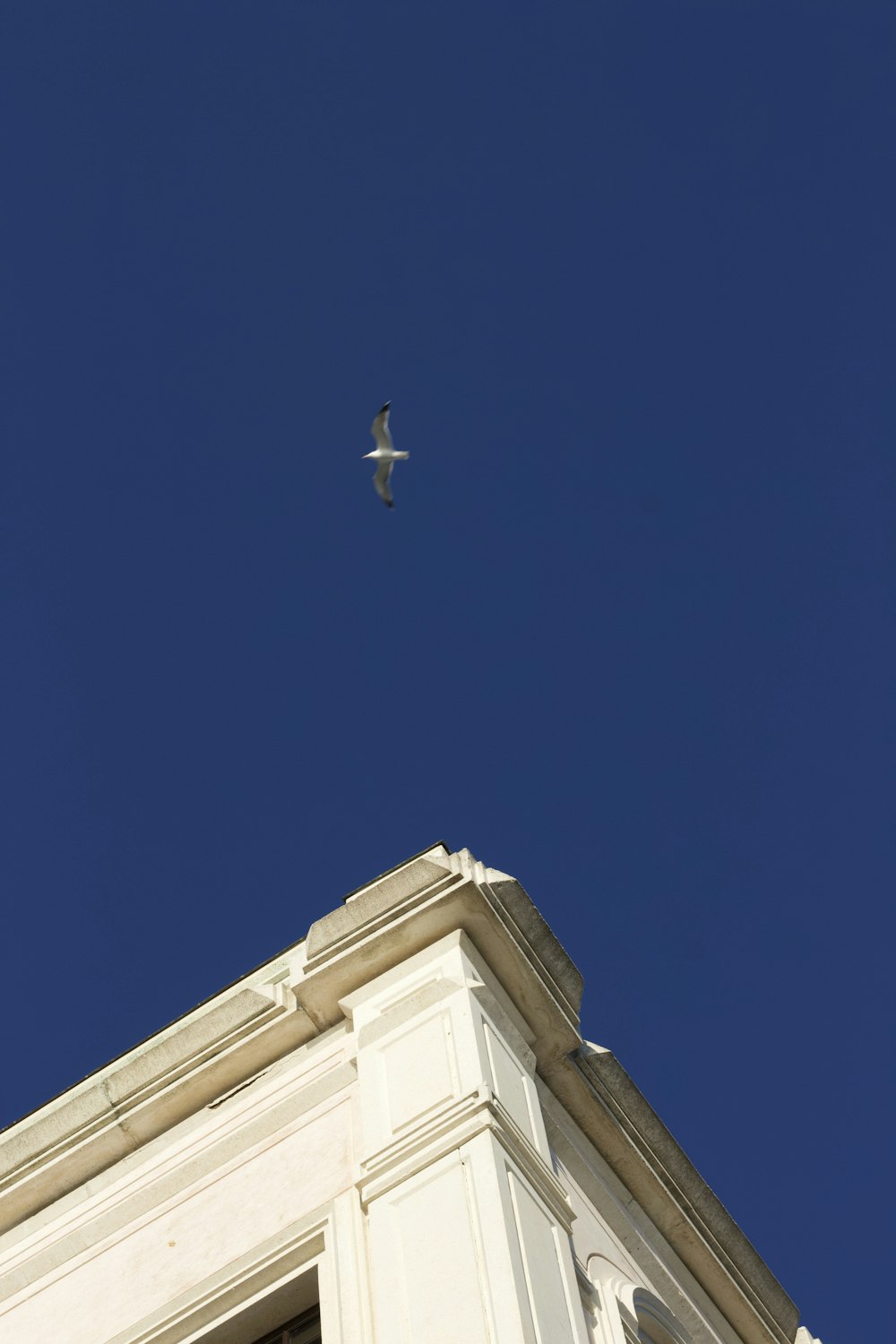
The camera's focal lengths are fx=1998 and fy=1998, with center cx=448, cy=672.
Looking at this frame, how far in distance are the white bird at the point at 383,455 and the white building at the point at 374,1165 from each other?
8.04m

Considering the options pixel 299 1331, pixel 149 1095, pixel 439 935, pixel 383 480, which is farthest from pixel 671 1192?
pixel 383 480

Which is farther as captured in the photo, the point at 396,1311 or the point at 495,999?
the point at 495,999

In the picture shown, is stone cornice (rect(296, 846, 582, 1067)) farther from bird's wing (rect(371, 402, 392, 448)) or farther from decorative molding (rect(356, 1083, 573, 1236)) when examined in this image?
bird's wing (rect(371, 402, 392, 448))

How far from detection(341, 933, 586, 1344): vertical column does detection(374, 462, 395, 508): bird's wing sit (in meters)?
8.89

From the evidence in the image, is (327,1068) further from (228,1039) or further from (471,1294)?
(471,1294)

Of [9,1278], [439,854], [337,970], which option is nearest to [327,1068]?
[337,970]

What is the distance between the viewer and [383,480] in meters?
21.5

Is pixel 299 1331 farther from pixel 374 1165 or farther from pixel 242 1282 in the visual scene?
pixel 374 1165

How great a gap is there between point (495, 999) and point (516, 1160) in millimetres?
1774

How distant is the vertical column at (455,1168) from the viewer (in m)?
9.96

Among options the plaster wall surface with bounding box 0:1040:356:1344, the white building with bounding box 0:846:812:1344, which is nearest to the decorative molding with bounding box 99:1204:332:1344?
the white building with bounding box 0:846:812:1344

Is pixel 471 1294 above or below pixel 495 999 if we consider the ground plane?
below

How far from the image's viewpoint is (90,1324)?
12062 mm

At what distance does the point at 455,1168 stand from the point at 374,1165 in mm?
613
